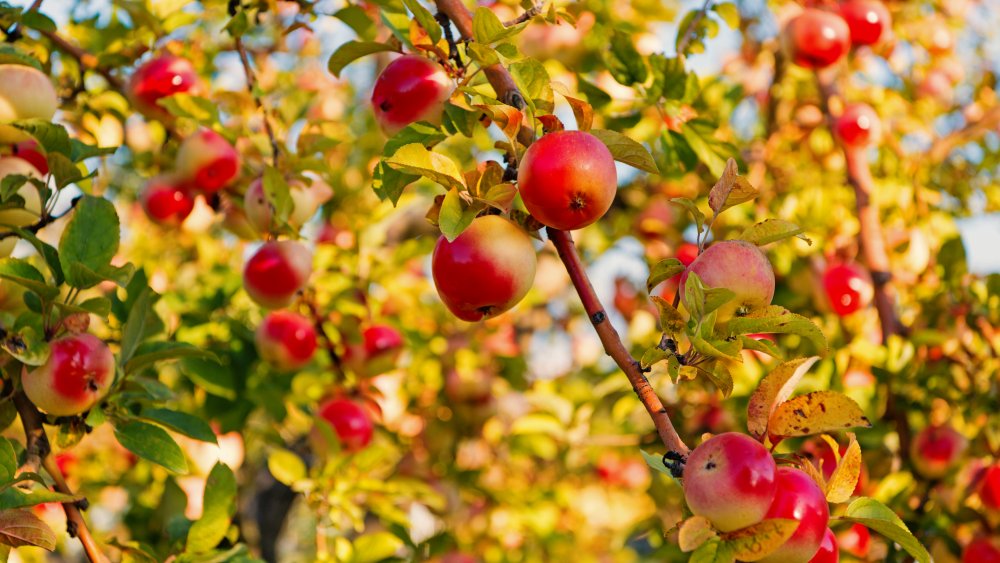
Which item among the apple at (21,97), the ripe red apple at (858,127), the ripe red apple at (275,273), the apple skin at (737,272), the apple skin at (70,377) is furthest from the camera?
the ripe red apple at (858,127)

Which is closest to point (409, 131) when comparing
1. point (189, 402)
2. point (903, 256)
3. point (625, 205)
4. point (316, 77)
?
point (189, 402)

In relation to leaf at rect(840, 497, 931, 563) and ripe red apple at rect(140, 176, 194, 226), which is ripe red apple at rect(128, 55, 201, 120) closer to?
ripe red apple at rect(140, 176, 194, 226)

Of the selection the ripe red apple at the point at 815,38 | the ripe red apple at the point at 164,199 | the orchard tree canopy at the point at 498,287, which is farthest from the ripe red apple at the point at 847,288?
the ripe red apple at the point at 164,199

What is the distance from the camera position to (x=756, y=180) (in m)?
2.11

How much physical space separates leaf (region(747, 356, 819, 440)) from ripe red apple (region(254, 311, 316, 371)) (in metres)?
0.98

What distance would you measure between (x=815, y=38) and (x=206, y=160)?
1151mm

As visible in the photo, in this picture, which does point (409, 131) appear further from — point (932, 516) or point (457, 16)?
point (932, 516)

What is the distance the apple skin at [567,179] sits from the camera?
0.82 m

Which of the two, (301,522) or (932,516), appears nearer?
(932,516)

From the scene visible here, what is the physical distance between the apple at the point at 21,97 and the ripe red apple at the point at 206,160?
28 cm

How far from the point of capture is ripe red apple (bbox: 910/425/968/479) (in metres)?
1.59

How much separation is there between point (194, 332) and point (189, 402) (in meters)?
0.38

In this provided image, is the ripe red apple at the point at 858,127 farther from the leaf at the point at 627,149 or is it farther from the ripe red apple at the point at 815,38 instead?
the leaf at the point at 627,149

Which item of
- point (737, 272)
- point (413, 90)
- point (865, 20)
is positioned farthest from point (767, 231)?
point (865, 20)
